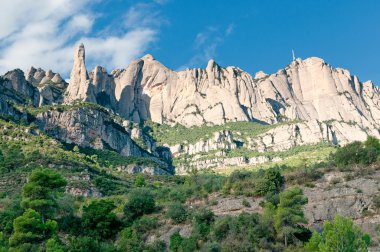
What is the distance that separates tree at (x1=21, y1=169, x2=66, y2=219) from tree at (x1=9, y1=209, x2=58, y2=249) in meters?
2.87

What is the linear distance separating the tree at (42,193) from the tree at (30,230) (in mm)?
2872

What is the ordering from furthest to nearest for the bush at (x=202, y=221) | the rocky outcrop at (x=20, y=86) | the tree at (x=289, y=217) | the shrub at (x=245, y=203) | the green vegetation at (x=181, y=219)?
the rocky outcrop at (x=20, y=86) → the shrub at (x=245, y=203) → the bush at (x=202, y=221) → the tree at (x=289, y=217) → the green vegetation at (x=181, y=219)

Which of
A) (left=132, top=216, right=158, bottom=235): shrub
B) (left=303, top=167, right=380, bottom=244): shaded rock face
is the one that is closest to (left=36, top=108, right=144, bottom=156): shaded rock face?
(left=132, top=216, right=158, bottom=235): shrub

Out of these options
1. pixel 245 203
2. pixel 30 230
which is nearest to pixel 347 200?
pixel 245 203

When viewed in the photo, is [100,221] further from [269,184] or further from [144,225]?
[269,184]

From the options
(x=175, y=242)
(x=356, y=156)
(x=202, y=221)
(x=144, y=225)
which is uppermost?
(x=356, y=156)

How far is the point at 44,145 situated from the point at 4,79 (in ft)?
208

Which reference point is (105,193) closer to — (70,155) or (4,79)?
(70,155)

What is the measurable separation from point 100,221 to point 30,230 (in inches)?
319

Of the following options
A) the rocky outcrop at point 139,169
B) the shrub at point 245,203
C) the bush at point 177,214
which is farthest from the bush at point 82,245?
the rocky outcrop at point 139,169

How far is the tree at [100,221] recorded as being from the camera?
186 feet

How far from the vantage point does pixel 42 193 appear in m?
59.6

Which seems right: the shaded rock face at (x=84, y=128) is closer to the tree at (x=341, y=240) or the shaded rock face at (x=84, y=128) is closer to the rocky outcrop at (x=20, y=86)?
the rocky outcrop at (x=20, y=86)

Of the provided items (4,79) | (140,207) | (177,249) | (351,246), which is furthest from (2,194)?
(4,79)
